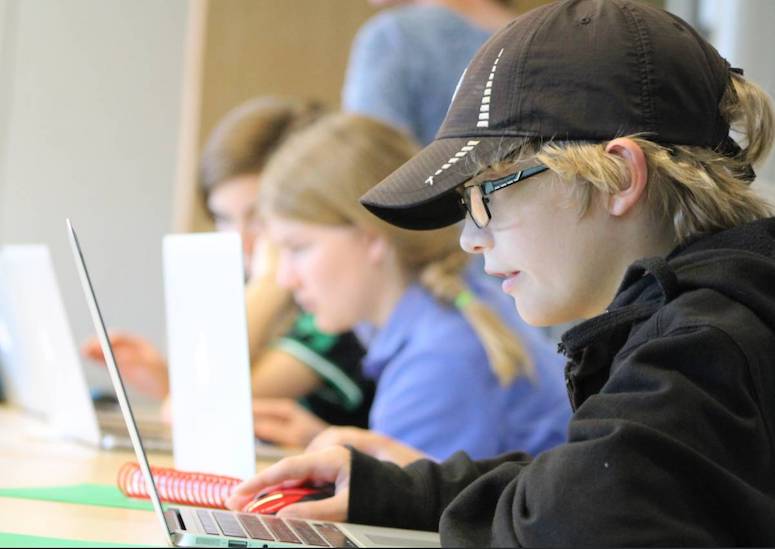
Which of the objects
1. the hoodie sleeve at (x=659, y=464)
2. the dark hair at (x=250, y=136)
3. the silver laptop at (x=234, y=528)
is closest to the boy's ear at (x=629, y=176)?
the hoodie sleeve at (x=659, y=464)

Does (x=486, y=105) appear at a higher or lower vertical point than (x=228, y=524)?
higher

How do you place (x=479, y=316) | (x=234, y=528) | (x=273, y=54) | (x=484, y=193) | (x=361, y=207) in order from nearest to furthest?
(x=234, y=528), (x=484, y=193), (x=479, y=316), (x=361, y=207), (x=273, y=54)

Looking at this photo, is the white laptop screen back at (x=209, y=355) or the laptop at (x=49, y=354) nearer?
the white laptop screen back at (x=209, y=355)

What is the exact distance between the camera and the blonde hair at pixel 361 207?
189 centimetres

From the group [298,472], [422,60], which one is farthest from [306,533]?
[422,60]

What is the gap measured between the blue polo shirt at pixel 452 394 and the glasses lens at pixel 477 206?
0.82 m

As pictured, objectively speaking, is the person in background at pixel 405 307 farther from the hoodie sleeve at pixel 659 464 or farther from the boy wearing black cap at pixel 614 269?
the hoodie sleeve at pixel 659 464

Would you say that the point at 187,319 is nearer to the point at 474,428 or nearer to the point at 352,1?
the point at 474,428

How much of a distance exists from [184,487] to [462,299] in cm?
90

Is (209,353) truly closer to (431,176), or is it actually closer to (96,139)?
(431,176)

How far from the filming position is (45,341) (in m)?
1.76

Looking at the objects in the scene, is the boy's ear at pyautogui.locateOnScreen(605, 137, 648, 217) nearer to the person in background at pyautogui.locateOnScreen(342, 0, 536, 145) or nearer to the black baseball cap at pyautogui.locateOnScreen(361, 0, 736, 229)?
the black baseball cap at pyautogui.locateOnScreen(361, 0, 736, 229)

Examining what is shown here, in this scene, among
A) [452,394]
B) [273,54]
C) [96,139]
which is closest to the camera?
[452,394]

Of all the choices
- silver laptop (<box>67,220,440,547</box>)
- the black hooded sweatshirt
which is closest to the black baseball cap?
the black hooded sweatshirt
